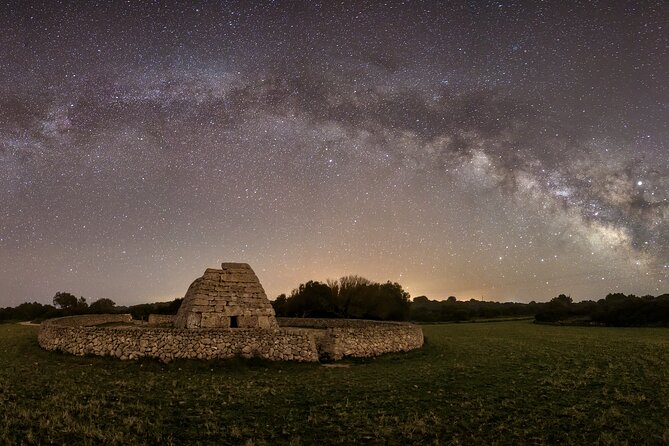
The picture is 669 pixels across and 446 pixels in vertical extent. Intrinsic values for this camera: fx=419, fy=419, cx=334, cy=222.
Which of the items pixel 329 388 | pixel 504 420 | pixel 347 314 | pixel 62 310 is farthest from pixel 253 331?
pixel 62 310

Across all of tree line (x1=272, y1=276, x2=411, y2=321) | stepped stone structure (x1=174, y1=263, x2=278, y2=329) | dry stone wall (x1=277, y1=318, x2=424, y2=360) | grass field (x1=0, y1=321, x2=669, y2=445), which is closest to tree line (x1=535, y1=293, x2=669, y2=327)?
tree line (x1=272, y1=276, x2=411, y2=321)

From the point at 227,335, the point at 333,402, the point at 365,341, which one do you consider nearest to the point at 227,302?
the point at 227,335

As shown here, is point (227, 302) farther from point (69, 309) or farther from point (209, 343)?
point (69, 309)

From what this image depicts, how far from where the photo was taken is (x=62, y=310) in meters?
53.6

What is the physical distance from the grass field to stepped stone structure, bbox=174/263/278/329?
4.38m

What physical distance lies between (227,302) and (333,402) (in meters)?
11.6

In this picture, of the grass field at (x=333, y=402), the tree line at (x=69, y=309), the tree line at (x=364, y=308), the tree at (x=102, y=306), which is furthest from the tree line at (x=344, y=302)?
the grass field at (x=333, y=402)

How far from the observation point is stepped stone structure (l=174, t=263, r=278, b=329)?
20891mm

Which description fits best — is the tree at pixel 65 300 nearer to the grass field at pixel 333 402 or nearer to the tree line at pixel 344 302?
the tree line at pixel 344 302

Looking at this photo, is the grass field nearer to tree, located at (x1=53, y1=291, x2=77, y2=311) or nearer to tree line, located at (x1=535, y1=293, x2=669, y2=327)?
tree line, located at (x1=535, y1=293, x2=669, y2=327)

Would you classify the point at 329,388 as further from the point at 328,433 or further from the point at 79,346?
the point at 79,346

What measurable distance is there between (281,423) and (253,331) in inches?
349

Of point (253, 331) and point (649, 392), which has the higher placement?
point (253, 331)

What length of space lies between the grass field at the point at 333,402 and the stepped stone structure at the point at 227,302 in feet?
14.4
